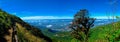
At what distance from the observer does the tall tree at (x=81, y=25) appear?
73562mm

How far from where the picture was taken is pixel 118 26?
1164cm

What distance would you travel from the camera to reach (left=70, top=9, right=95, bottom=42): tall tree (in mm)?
73562

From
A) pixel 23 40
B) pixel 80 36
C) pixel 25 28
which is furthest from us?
pixel 80 36

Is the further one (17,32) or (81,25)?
(81,25)

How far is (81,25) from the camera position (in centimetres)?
7444

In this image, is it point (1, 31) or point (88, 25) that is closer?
point (1, 31)

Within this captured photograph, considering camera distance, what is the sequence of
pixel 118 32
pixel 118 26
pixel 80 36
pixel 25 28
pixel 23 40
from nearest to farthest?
1. pixel 118 32
2. pixel 118 26
3. pixel 23 40
4. pixel 25 28
5. pixel 80 36

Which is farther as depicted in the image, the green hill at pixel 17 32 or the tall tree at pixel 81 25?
the tall tree at pixel 81 25

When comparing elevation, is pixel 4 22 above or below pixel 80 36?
above

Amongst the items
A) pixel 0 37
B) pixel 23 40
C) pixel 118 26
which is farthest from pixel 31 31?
pixel 118 26

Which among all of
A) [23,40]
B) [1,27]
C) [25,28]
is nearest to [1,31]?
[1,27]

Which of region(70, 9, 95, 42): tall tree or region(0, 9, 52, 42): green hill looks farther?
region(70, 9, 95, 42): tall tree

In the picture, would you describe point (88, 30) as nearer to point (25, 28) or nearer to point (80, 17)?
point (80, 17)

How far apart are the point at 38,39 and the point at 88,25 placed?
3757 centimetres
